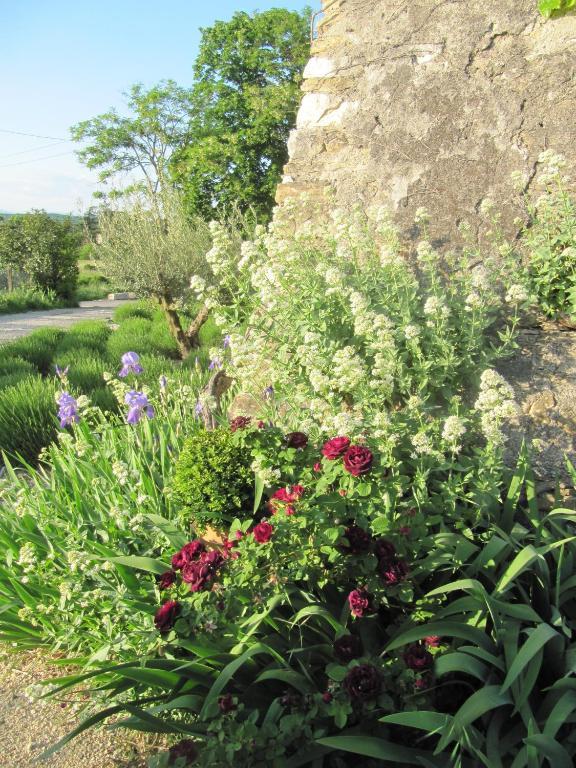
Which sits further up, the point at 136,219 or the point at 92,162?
the point at 92,162

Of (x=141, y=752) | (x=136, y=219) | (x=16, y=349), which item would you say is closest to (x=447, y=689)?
(x=141, y=752)

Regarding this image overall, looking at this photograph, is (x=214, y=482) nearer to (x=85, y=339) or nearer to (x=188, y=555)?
(x=188, y=555)

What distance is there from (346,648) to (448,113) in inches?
129

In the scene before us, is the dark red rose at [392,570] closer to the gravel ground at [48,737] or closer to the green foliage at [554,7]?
the gravel ground at [48,737]

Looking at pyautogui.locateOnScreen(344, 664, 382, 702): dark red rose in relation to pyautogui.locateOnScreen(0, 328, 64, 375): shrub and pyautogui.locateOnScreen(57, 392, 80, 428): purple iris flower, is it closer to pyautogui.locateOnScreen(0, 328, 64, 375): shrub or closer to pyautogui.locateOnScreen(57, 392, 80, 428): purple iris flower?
pyautogui.locateOnScreen(57, 392, 80, 428): purple iris flower

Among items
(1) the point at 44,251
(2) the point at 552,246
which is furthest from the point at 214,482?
(1) the point at 44,251

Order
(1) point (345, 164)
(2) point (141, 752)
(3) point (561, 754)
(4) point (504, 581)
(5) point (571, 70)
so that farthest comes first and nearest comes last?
1. (1) point (345, 164)
2. (5) point (571, 70)
3. (2) point (141, 752)
4. (4) point (504, 581)
5. (3) point (561, 754)

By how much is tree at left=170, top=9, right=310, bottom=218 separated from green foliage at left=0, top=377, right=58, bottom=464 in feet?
58.0

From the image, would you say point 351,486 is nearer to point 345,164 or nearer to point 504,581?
point 504,581

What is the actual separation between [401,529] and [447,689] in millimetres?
531

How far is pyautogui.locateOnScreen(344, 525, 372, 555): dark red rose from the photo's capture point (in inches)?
77.2

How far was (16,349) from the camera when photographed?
815 cm

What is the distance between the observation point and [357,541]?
6.43 ft

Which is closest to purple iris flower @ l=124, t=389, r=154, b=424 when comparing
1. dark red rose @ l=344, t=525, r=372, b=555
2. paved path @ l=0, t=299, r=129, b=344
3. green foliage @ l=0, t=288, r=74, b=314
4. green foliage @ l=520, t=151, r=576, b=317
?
dark red rose @ l=344, t=525, r=372, b=555
